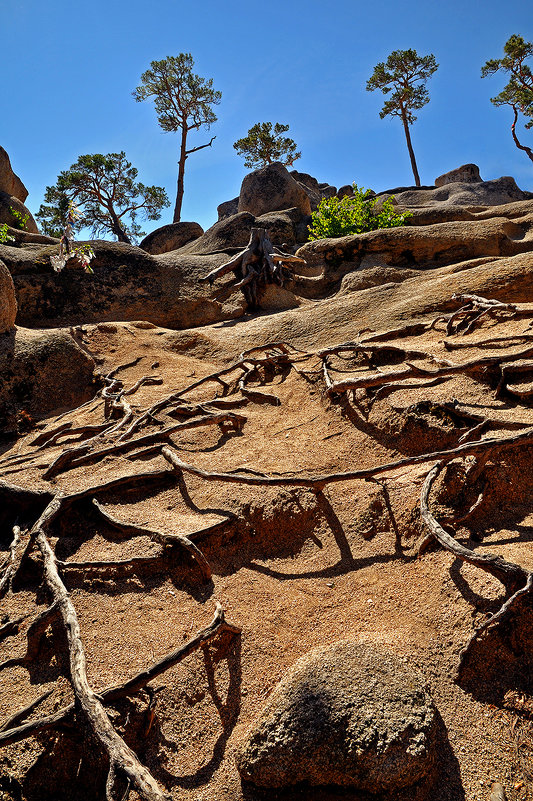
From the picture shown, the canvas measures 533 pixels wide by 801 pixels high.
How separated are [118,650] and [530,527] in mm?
2416

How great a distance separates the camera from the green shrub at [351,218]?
1285cm

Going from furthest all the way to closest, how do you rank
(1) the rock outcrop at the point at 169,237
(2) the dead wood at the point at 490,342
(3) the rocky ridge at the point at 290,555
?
(1) the rock outcrop at the point at 169,237 < (2) the dead wood at the point at 490,342 < (3) the rocky ridge at the point at 290,555

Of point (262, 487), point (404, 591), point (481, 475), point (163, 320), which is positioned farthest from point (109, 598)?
point (163, 320)

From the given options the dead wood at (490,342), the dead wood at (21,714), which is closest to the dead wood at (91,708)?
the dead wood at (21,714)

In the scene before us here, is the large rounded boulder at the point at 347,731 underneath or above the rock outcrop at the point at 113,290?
underneath

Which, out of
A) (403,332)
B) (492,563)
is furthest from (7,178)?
(492,563)

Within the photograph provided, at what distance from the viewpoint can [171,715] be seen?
2.27 metres

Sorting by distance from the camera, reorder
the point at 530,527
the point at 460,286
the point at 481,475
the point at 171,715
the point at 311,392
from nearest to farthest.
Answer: the point at 171,715, the point at 530,527, the point at 481,475, the point at 311,392, the point at 460,286

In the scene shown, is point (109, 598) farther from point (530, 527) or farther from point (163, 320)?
point (163, 320)

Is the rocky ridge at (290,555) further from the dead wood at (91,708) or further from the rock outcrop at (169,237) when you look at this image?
the rock outcrop at (169,237)

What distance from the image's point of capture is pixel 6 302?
7035mm

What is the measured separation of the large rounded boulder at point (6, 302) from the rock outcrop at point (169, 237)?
515 inches

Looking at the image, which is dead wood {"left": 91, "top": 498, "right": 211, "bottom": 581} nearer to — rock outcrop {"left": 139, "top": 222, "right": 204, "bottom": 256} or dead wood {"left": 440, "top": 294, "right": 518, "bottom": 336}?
dead wood {"left": 440, "top": 294, "right": 518, "bottom": 336}

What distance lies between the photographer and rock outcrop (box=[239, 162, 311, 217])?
672 inches
